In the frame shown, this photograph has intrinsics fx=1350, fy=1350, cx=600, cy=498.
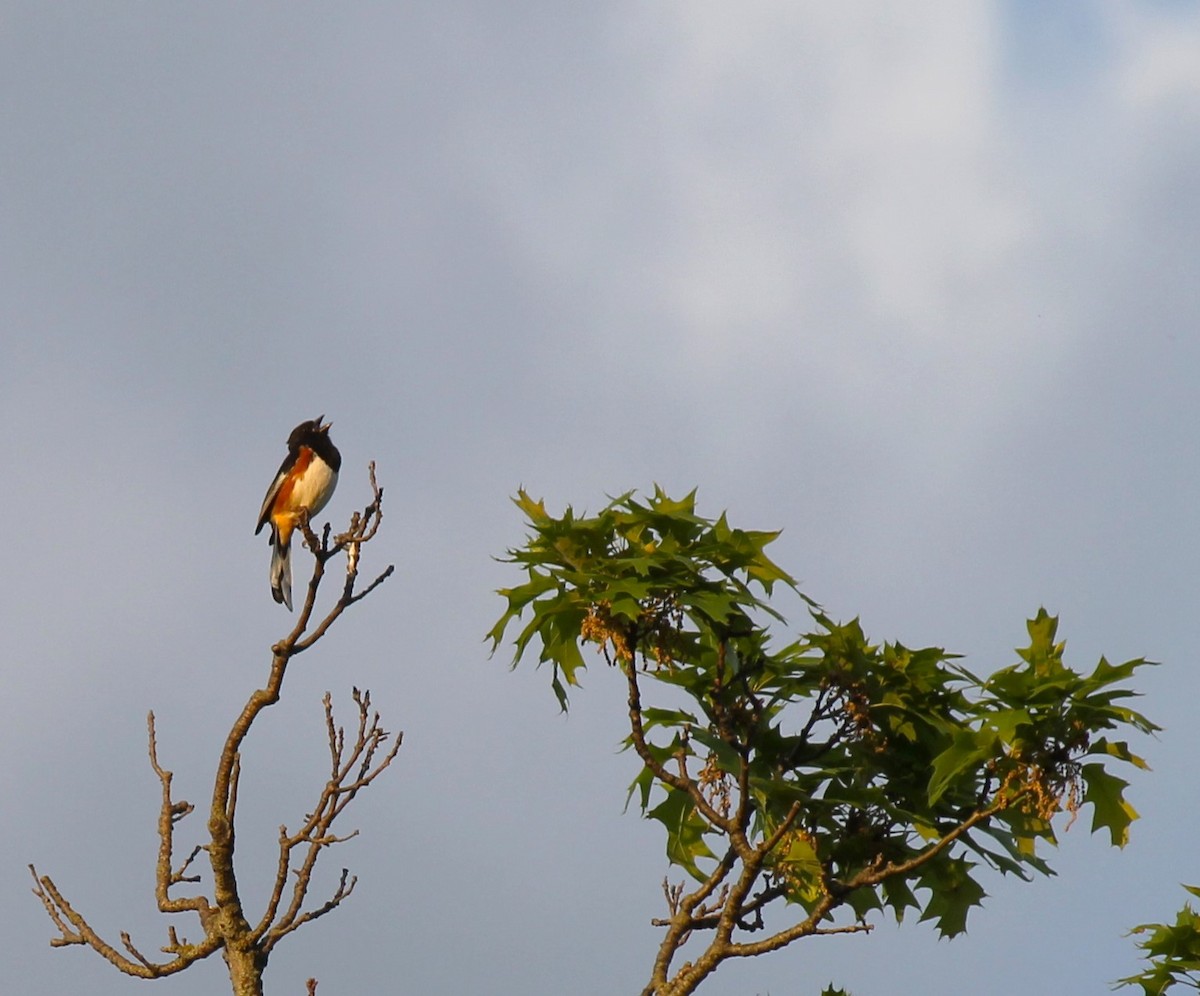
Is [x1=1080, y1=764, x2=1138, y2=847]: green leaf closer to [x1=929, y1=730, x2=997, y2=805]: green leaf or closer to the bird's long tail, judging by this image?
[x1=929, y1=730, x2=997, y2=805]: green leaf

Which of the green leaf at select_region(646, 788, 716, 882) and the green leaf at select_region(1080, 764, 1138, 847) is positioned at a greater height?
the green leaf at select_region(646, 788, 716, 882)

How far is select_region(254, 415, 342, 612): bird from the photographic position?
36.7ft

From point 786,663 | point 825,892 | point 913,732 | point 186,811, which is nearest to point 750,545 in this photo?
point 786,663

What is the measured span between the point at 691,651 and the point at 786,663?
42 centimetres

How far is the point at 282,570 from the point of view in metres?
11.2

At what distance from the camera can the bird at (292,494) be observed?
11172 mm

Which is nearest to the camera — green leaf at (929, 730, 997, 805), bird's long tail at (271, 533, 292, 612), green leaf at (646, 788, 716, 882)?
green leaf at (929, 730, 997, 805)

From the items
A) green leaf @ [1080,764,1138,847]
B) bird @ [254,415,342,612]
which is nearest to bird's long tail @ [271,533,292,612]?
bird @ [254,415,342,612]

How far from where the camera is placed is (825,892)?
5.61 metres

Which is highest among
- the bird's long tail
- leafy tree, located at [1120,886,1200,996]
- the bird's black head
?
the bird's black head

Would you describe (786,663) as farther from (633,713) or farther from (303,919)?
(303,919)

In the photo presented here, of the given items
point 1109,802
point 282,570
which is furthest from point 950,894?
point 282,570

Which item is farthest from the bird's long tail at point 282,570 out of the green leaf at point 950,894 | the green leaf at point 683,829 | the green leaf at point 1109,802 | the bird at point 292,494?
the green leaf at point 1109,802

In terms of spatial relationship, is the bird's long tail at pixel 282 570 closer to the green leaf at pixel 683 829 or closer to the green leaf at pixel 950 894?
the green leaf at pixel 683 829
